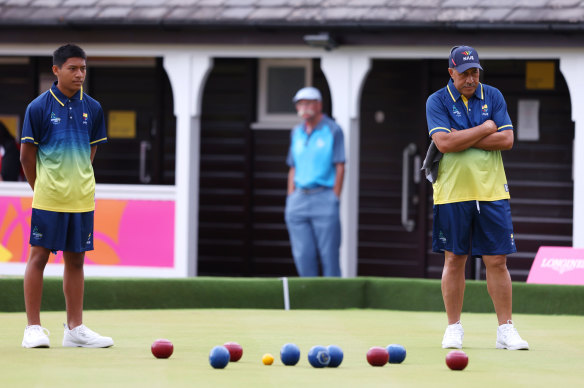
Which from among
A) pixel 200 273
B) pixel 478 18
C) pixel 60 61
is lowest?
pixel 200 273

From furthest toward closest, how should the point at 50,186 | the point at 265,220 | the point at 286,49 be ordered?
the point at 265,220 → the point at 286,49 → the point at 50,186

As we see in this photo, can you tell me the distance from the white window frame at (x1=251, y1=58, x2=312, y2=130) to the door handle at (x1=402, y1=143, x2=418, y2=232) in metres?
1.32

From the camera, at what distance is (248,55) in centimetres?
1181

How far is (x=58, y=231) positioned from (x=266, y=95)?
685cm

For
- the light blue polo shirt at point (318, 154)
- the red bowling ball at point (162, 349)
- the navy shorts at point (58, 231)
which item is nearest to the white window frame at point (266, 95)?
the light blue polo shirt at point (318, 154)

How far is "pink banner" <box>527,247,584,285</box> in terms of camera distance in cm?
942

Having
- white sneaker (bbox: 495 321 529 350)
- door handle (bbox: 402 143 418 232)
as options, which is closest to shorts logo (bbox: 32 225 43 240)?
white sneaker (bbox: 495 321 529 350)

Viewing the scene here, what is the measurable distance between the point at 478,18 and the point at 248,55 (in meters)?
2.35

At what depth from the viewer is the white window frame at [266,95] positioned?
12992 mm

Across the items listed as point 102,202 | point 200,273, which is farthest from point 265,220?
point 102,202

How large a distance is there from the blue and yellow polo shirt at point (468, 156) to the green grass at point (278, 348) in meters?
0.89

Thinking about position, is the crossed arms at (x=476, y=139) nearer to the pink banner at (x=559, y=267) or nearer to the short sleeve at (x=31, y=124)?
the short sleeve at (x=31, y=124)

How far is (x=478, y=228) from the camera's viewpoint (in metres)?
6.79

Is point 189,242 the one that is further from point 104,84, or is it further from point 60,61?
point 60,61
